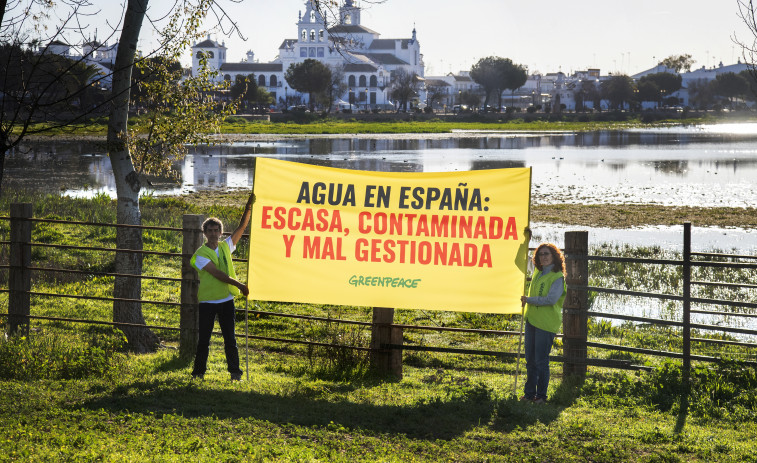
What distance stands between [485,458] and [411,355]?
4.75 meters

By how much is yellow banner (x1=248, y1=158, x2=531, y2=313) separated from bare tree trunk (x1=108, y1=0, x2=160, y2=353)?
276cm

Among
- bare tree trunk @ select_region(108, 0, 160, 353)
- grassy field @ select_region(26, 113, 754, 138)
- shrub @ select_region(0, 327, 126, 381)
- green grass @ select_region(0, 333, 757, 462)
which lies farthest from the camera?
grassy field @ select_region(26, 113, 754, 138)

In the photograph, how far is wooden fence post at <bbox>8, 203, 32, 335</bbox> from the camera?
31.5 ft

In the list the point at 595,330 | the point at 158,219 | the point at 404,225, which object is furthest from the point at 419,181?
the point at 158,219

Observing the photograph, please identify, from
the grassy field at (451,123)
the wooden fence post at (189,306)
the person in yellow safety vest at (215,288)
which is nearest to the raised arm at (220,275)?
the person in yellow safety vest at (215,288)

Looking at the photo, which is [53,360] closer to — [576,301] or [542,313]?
[542,313]

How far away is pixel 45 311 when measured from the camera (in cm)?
1184

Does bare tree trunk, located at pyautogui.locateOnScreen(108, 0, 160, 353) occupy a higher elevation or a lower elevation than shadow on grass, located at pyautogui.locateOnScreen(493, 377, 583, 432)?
higher

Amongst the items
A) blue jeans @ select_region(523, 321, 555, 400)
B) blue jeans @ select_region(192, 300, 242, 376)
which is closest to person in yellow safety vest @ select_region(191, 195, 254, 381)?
blue jeans @ select_region(192, 300, 242, 376)

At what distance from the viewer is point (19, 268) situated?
9664 mm

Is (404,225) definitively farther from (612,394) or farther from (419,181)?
(612,394)

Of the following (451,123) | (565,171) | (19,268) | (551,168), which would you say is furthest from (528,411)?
(451,123)

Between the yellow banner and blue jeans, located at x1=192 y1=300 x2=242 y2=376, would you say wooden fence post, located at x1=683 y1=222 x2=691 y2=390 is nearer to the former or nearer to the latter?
the yellow banner

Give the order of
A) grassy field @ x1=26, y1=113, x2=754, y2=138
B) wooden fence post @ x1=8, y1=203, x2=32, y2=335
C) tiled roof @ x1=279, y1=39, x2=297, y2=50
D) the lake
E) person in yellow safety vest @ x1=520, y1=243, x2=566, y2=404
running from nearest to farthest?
person in yellow safety vest @ x1=520, y1=243, x2=566, y2=404 → wooden fence post @ x1=8, y1=203, x2=32, y2=335 → the lake → grassy field @ x1=26, y1=113, x2=754, y2=138 → tiled roof @ x1=279, y1=39, x2=297, y2=50
